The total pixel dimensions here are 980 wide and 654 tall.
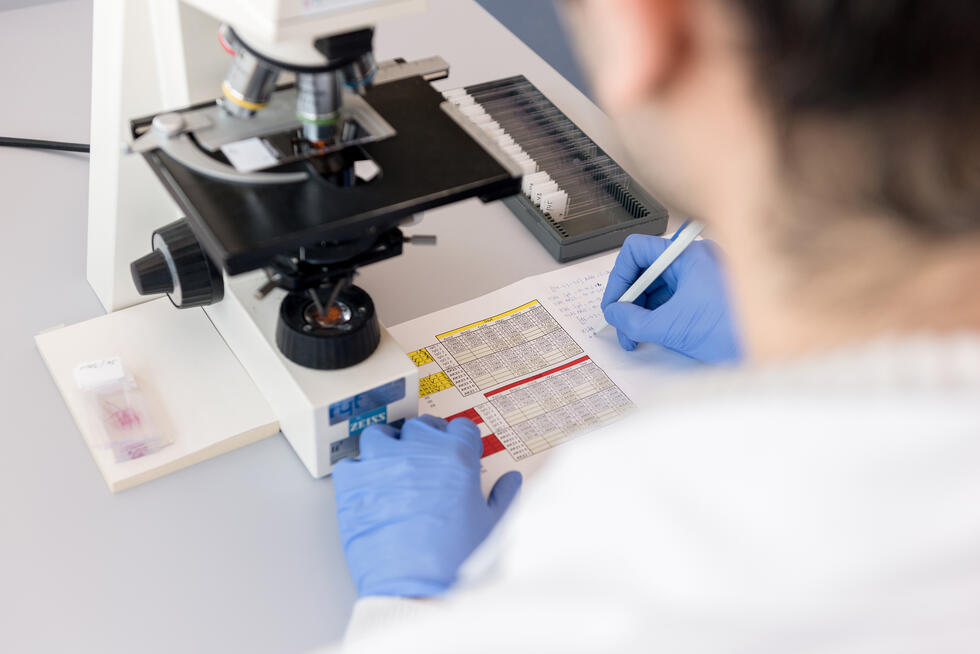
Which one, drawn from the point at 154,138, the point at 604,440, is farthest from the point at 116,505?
the point at 604,440

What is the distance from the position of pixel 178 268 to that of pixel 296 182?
24 centimetres

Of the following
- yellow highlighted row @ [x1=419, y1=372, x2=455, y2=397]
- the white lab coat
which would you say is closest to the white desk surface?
yellow highlighted row @ [x1=419, y1=372, x2=455, y2=397]

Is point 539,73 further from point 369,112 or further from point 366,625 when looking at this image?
point 366,625

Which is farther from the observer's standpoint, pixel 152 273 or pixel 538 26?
pixel 538 26

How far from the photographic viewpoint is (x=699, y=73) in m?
0.50

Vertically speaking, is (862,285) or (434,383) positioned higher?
(862,285)

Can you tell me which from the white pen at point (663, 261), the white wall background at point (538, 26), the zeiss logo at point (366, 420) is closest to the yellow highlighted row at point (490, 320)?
the white pen at point (663, 261)

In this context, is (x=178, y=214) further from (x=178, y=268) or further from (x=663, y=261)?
(x=663, y=261)

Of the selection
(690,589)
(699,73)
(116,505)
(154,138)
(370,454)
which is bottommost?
(116,505)

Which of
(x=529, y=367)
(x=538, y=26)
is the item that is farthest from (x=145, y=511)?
(x=538, y=26)

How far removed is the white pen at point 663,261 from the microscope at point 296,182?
1.03 ft

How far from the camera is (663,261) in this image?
50.8 inches

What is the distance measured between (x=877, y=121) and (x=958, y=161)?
0.05 metres

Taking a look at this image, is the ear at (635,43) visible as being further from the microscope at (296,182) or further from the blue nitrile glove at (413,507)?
the blue nitrile glove at (413,507)
